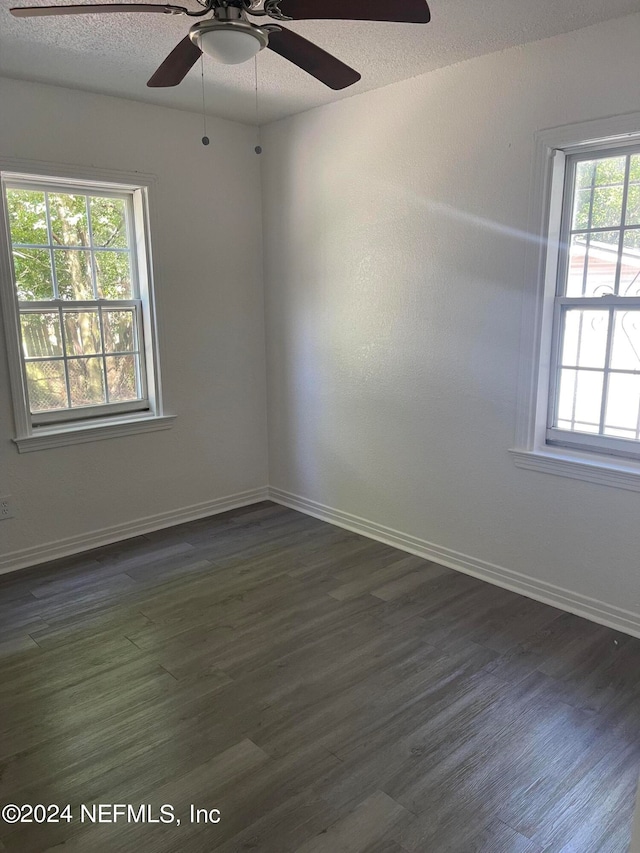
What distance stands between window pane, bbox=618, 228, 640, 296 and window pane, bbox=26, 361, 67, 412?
3.08m

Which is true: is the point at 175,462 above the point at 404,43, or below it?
below

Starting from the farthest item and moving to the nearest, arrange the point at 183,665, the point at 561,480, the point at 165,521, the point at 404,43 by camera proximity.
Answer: the point at 165,521 < the point at 561,480 < the point at 404,43 < the point at 183,665

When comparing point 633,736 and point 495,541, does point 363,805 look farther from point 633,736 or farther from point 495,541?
point 495,541

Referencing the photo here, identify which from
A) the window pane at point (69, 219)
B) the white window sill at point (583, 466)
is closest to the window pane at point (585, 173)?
the white window sill at point (583, 466)

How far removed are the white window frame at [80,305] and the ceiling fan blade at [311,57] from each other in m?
1.93

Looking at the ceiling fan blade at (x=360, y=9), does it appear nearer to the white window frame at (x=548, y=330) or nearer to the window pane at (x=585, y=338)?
the white window frame at (x=548, y=330)

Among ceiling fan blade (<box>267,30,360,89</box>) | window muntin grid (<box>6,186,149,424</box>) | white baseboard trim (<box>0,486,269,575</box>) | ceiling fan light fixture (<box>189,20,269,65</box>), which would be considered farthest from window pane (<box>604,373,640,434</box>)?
window muntin grid (<box>6,186,149,424</box>)

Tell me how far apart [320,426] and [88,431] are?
151 centimetres

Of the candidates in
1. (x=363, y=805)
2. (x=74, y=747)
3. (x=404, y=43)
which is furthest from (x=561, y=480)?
(x=74, y=747)

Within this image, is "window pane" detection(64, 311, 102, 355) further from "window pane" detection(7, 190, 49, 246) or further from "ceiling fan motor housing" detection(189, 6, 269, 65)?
"ceiling fan motor housing" detection(189, 6, 269, 65)

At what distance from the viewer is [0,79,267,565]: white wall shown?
3457mm

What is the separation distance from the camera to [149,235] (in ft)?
12.5

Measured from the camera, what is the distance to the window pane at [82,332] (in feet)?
12.0

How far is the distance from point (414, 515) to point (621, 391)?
1394mm
